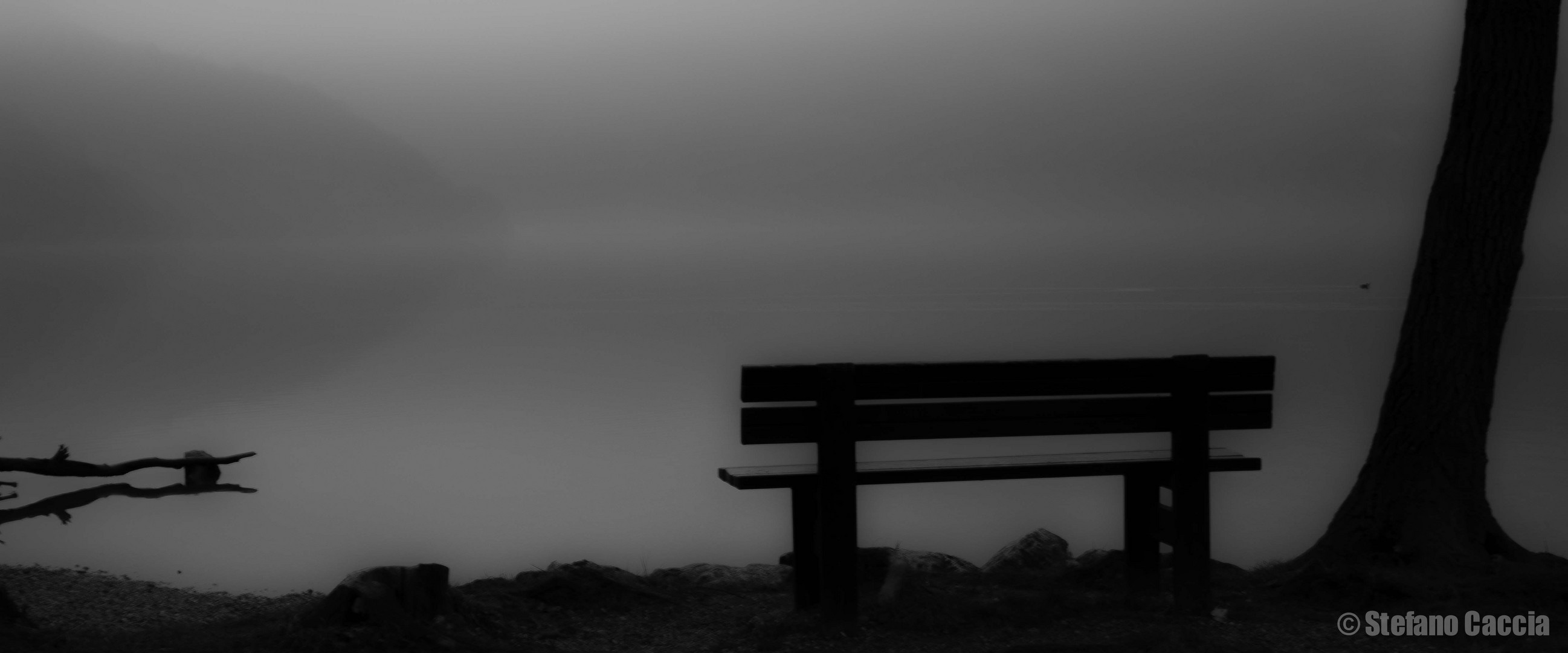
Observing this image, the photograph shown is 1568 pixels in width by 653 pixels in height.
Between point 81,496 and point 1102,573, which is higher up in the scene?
point 81,496

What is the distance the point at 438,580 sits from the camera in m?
5.05

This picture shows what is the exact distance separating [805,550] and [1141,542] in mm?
1306

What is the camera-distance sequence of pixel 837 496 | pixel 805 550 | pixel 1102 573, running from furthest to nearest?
1. pixel 1102 573
2. pixel 805 550
3. pixel 837 496

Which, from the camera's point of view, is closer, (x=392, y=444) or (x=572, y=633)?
(x=572, y=633)

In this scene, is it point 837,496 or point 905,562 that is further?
point 905,562

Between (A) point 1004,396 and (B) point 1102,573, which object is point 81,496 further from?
(B) point 1102,573

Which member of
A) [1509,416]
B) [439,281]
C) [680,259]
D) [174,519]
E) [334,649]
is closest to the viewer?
[334,649]

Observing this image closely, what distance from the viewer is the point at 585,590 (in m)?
5.74

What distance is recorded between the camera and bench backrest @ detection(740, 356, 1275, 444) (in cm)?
A: 504

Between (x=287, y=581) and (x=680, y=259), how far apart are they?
44116 millimetres

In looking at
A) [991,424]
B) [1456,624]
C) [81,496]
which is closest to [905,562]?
[991,424]

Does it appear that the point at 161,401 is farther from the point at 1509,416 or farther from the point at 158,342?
the point at 1509,416

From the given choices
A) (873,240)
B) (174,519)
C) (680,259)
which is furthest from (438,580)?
(873,240)

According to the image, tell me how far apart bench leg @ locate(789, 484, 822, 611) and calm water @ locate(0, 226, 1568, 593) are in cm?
238
